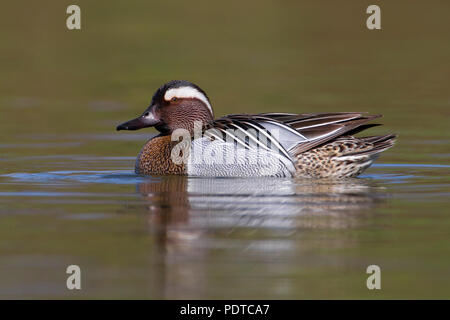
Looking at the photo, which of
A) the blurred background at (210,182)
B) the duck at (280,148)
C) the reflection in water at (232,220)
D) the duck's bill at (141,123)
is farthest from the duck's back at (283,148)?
the duck's bill at (141,123)

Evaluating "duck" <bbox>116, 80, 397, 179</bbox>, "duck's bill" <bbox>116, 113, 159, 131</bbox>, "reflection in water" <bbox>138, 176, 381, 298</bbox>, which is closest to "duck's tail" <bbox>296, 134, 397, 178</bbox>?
"duck" <bbox>116, 80, 397, 179</bbox>

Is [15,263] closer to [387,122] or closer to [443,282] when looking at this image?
[443,282]

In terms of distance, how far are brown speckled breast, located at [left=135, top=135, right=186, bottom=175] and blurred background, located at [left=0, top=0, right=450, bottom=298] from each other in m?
0.31

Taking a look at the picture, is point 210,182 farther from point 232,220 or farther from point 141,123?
point 232,220

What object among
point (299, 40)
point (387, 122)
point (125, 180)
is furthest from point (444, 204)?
point (299, 40)

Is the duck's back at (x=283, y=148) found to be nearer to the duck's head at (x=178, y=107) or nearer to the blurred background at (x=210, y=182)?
the blurred background at (x=210, y=182)

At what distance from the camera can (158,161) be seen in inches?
403

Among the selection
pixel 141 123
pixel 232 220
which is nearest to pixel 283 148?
pixel 141 123

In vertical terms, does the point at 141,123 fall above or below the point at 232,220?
above

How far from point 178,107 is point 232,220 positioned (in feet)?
9.57

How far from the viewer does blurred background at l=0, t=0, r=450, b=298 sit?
6422 mm

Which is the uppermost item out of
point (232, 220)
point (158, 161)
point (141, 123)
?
point (141, 123)
